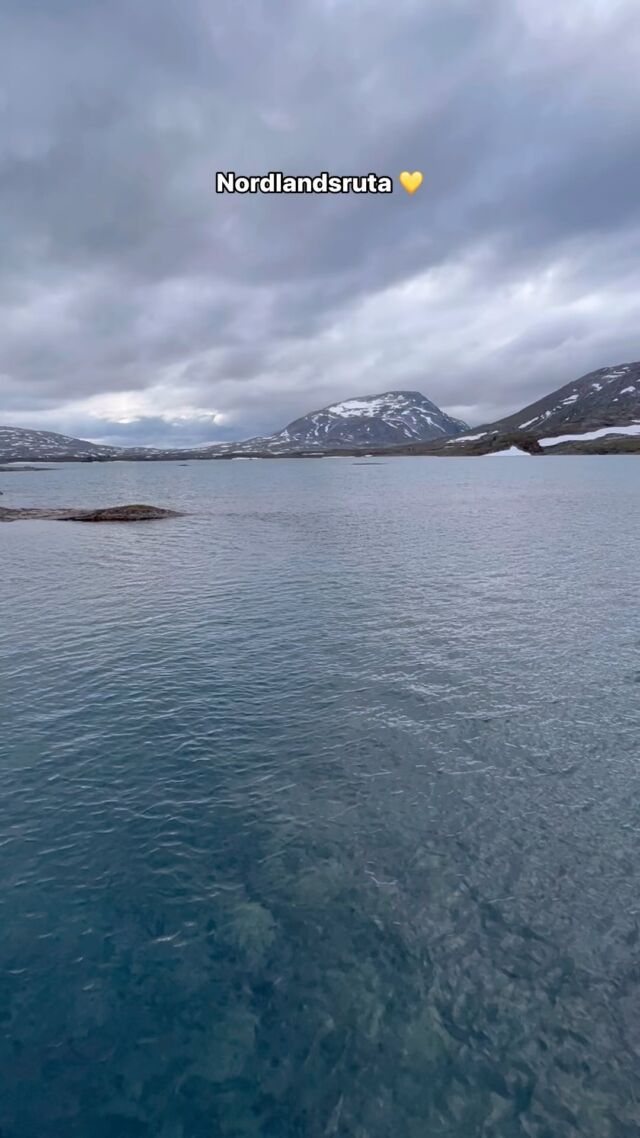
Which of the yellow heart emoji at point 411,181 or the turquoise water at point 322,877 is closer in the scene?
the turquoise water at point 322,877

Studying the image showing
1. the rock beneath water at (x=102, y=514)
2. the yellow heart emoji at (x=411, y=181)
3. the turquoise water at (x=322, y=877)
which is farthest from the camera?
the rock beneath water at (x=102, y=514)

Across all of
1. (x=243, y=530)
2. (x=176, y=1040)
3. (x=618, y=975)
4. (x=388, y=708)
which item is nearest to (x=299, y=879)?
(x=176, y=1040)

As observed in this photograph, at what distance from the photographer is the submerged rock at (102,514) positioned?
93500 mm

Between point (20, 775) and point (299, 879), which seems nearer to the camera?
point (299, 879)

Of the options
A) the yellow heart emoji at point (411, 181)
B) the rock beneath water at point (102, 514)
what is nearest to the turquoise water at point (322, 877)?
the yellow heart emoji at point (411, 181)

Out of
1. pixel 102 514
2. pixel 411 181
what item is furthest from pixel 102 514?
pixel 411 181

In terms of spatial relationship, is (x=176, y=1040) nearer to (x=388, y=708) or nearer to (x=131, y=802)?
(x=131, y=802)

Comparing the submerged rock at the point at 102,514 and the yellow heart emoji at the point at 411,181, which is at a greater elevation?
the yellow heart emoji at the point at 411,181

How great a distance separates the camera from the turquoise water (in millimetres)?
11352

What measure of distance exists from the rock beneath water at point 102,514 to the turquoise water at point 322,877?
187 feet

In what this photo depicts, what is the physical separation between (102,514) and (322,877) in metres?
87.5

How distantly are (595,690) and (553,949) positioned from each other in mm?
15802

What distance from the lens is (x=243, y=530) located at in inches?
3253

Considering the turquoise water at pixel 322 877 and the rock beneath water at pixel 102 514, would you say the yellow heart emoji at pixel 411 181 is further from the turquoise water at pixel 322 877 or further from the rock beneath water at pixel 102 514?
the rock beneath water at pixel 102 514
